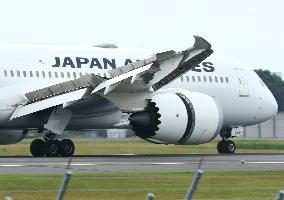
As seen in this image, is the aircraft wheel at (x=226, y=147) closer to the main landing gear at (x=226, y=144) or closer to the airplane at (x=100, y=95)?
the main landing gear at (x=226, y=144)

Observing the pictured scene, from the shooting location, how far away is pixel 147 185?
24.9m

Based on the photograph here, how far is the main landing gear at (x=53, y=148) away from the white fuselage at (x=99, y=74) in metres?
0.97

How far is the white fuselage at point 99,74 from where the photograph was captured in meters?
40.7

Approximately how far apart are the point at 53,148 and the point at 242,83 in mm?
11034

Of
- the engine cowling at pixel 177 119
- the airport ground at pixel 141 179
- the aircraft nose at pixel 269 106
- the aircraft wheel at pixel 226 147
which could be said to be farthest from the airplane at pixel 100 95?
the aircraft nose at pixel 269 106

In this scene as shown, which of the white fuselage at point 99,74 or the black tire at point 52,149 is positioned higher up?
the white fuselage at point 99,74

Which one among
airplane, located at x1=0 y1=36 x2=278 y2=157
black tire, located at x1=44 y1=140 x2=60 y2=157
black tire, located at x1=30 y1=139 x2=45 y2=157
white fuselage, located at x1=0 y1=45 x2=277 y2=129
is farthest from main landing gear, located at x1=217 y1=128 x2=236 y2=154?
black tire, located at x1=30 y1=139 x2=45 y2=157

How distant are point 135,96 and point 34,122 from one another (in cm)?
449

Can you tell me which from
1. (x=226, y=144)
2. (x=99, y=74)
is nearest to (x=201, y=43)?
(x=99, y=74)

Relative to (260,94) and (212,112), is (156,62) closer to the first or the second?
(212,112)

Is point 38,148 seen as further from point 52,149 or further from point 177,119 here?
point 177,119

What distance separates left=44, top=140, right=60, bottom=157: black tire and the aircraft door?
10.4 meters

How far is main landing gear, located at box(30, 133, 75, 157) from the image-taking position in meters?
41.5

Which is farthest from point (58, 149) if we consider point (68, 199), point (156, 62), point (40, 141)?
point (68, 199)
